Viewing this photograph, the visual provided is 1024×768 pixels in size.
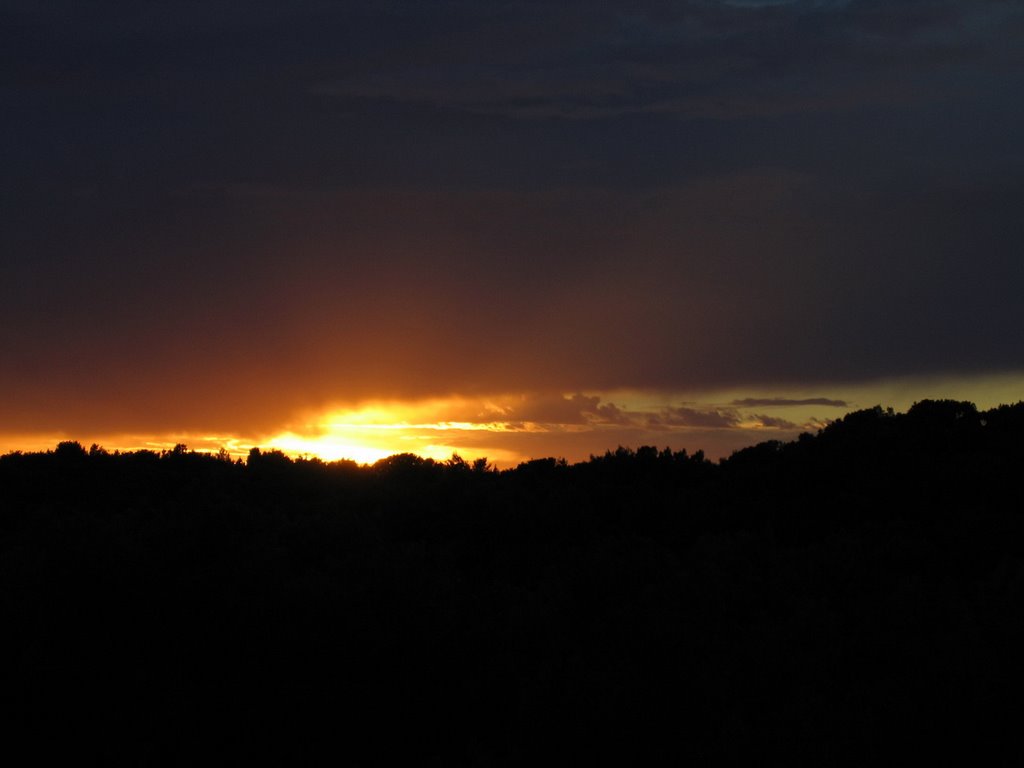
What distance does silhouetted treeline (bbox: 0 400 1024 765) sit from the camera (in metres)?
10.1

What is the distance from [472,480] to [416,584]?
12034 millimetres

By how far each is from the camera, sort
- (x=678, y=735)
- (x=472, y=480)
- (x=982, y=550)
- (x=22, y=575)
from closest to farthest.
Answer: (x=678, y=735) → (x=22, y=575) → (x=982, y=550) → (x=472, y=480)

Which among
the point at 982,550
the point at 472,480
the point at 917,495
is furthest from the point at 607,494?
the point at 982,550

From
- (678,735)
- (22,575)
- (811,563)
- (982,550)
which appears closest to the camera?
(678,735)

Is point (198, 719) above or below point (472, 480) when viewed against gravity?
below

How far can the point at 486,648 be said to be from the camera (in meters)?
12.1

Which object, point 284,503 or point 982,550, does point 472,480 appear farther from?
point 982,550

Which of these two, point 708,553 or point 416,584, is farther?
point 708,553

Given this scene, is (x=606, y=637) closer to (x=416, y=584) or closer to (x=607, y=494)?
(x=416, y=584)

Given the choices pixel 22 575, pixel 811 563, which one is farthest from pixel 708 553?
pixel 22 575

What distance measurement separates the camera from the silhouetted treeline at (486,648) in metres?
10.1

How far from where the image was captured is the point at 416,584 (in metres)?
12.8

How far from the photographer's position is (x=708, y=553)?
16.6 m

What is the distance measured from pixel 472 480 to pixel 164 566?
40.8 feet
